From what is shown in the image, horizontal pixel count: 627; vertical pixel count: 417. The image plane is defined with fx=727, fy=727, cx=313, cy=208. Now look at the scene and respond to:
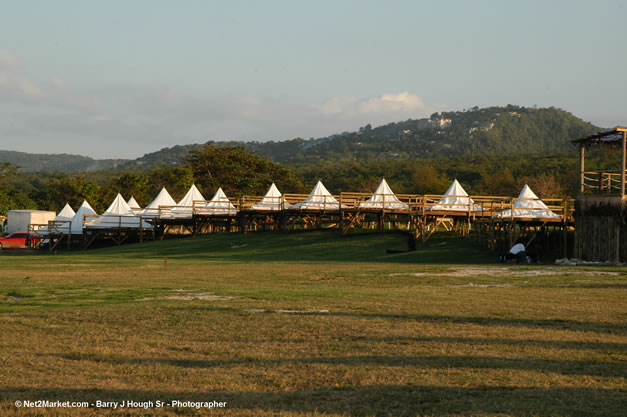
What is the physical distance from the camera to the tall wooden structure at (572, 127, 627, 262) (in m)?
27.7

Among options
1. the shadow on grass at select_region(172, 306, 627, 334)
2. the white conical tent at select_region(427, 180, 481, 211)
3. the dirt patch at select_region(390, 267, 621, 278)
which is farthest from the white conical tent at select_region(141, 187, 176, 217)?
the shadow on grass at select_region(172, 306, 627, 334)

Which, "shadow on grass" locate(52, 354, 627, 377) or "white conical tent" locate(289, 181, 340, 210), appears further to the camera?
"white conical tent" locate(289, 181, 340, 210)

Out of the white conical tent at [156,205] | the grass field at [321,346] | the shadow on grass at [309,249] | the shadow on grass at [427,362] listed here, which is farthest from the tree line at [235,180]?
the shadow on grass at [427,362]

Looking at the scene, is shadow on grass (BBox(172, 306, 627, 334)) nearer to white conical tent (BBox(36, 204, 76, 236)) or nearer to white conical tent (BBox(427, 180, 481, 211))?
white conical tent (BBox(427, 180, 481, 211))

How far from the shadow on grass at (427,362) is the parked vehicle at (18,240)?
171ft

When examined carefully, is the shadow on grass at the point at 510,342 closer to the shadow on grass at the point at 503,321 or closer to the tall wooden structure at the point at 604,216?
the shadow on grass at the point at 503,321

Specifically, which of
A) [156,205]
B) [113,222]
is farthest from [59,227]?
[156,205]

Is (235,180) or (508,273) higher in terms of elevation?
(235,180)

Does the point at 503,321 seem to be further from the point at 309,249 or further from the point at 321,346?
the point at 309,249

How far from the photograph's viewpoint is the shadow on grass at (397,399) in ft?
21.8

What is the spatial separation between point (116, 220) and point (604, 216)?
126 feet

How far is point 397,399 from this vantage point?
7.06m

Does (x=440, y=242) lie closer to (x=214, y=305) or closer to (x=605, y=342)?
(x=214, y=305)

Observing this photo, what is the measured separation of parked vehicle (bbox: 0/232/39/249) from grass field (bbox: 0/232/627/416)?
131 feet
